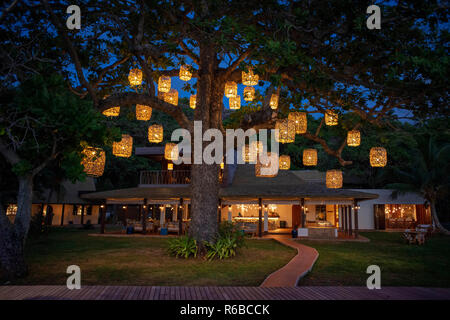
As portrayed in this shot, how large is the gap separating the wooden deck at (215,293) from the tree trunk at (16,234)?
1.22 metres

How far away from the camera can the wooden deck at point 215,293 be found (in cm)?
516

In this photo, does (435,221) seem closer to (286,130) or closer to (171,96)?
(286,130)

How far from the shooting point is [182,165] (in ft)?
72.8

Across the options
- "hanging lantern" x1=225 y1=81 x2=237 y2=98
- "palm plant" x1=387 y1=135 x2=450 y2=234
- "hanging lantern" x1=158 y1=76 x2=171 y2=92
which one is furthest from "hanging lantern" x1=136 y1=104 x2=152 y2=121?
"palm plant" x1=387 y1=135 x2=450 y2=234

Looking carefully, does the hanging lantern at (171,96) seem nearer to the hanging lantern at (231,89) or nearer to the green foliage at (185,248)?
the hanging lantern at (231,89)

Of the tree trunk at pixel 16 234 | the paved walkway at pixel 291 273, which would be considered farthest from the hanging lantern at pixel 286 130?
the tree trunk at pixel 16 234

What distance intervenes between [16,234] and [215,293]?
4.52 m

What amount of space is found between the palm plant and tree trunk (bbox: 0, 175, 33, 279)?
2358 centimetres

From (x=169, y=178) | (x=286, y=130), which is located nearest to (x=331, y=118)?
(x=286, y=130)

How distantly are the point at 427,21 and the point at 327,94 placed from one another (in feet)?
9.40

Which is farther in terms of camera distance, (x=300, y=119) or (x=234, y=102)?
(x=234, y=102)

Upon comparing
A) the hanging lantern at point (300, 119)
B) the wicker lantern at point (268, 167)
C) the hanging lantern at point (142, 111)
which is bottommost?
the wicker lantern at point (268, 167)

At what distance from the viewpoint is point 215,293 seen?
218 inches
